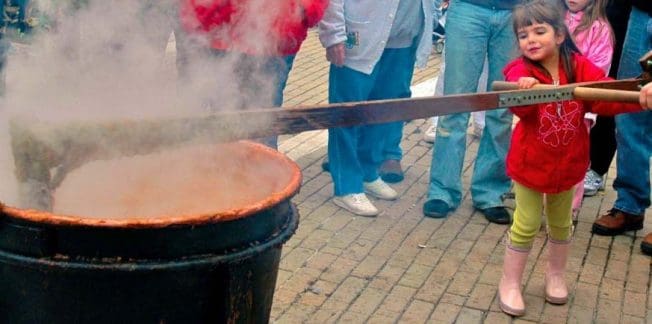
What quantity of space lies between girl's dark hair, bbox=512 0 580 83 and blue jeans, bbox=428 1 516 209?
92 cm

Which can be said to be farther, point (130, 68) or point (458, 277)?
point (458, 277)

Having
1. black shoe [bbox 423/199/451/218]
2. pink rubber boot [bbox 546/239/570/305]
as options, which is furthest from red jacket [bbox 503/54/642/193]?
black shoe [bbox 423/199/451/218]

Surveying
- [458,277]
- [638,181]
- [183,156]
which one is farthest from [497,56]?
[183,156]

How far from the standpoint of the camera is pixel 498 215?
507 cm

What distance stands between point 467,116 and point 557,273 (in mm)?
1361

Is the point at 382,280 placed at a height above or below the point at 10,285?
below

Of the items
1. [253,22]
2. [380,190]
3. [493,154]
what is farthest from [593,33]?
[253,22]

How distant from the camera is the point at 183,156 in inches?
117

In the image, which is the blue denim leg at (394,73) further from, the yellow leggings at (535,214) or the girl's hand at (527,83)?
the girl's hand at (527,83)

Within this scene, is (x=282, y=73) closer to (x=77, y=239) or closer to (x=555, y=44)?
(x=555, y=44)

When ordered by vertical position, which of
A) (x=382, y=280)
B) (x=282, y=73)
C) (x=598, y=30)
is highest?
(x=598, y=30)

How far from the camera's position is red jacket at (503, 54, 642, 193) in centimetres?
377

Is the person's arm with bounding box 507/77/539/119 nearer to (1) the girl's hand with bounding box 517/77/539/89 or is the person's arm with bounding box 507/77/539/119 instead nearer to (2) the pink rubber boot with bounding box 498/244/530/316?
(1) the girl's hand with bounding box 517/77/539/89

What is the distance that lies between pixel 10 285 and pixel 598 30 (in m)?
3.57
